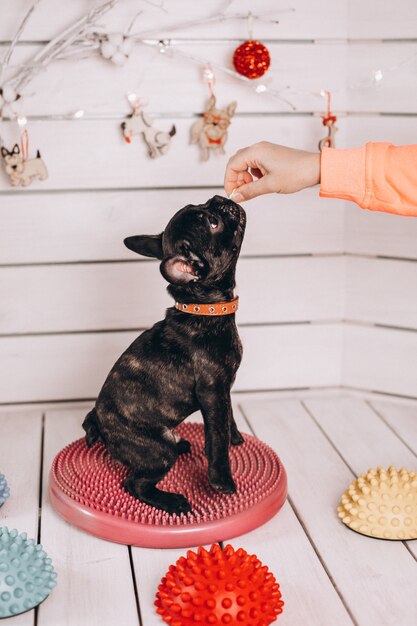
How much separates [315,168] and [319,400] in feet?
2.57

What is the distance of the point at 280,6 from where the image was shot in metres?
1.73

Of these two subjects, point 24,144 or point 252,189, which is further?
point 24,144

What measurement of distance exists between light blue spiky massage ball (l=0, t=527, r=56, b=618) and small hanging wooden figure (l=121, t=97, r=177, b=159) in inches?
35.0

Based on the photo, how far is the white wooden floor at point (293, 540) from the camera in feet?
3.82

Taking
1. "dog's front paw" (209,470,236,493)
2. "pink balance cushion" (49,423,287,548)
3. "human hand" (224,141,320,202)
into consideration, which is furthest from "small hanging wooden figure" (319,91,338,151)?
"dog's front paw" (209,470,236,493)

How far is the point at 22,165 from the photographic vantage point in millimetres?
1698

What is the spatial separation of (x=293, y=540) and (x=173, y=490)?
0.23 m

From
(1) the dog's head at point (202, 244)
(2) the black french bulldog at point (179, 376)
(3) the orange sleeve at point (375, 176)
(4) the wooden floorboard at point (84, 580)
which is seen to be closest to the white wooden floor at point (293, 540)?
(4) the wooden floorboard at point (84, 580)

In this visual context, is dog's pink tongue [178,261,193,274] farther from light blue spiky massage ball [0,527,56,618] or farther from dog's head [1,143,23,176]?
dog's head [1,143,23,176]

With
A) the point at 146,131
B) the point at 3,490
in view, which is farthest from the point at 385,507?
the point at 146,131

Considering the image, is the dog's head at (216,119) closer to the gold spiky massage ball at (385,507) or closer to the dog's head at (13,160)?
the dog's head at (13,160)

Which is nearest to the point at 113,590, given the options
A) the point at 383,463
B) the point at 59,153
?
the point at 383,463

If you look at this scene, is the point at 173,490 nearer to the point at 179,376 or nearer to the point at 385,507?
the point at 179,376

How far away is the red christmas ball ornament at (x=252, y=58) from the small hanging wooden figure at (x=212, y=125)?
0.24ft
